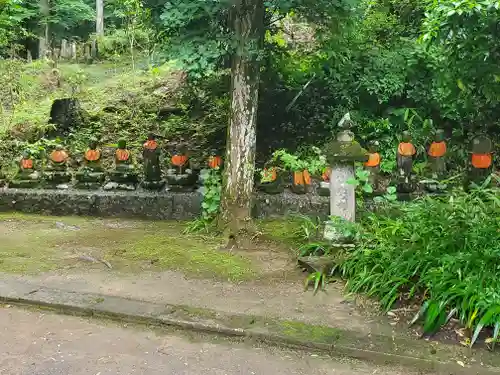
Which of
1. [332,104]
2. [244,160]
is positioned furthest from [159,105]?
[244,160]

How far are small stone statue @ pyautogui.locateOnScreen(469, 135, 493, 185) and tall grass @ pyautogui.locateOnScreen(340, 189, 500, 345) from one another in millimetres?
1092

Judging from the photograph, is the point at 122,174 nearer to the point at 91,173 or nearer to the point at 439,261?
the point at 91,173

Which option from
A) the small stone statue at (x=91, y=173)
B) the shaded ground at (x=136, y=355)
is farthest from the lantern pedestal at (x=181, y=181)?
the shaded ground at (x=136, y=355)

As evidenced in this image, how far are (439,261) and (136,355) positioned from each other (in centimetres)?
244

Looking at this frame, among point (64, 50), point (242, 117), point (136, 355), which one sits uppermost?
point (64, 50)

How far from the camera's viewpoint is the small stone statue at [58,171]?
7609 millimetres

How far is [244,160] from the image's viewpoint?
19.3ft

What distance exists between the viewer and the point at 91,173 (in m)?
7.51

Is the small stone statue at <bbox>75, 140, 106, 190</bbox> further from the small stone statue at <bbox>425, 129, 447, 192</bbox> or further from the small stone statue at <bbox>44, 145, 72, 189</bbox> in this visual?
the small stone statue at <bbox>425, 129, 447, 192</bbox>

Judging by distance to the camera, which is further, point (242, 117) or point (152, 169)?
point (152, 169)

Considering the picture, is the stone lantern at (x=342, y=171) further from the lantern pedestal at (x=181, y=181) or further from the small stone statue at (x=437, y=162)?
the lantern pedestal at (x=181, y=181)

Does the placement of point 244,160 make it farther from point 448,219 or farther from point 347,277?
point 448,219

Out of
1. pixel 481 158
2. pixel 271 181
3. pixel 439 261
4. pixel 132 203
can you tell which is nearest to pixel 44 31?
pixel 132 203

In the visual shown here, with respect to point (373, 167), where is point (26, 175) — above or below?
below
